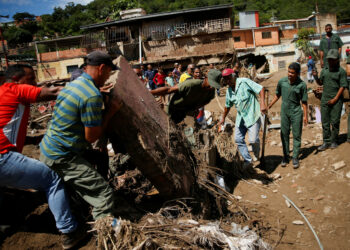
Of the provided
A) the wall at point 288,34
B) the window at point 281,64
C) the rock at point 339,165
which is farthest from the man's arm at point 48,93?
the wall at point 288,34

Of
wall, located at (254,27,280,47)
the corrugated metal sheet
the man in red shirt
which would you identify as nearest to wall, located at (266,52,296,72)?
wall, located at (254,27,280,47)

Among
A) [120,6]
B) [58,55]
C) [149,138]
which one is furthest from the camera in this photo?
[58,55]

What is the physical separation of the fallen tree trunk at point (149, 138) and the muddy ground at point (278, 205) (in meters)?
0.47

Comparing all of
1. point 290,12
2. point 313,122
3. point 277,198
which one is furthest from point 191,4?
point 277,198

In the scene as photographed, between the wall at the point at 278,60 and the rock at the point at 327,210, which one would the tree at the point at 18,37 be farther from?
the rock at the point at 327,210

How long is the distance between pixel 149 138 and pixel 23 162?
1.14m

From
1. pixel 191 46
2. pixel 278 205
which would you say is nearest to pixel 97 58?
pixel 278 205

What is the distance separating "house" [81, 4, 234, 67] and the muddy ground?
17.1m

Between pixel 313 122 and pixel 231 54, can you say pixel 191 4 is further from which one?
pixel 313 122

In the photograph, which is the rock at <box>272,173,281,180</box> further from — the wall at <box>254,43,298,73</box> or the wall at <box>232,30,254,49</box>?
the wall at <box>232,30,254,49</box>

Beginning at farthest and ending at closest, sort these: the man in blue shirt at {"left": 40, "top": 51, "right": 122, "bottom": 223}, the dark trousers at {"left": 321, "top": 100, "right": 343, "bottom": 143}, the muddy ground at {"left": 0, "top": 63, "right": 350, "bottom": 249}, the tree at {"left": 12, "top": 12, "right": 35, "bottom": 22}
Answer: the tree at {"left": 12, "top": 12, "right": 35, "bottom": 22} < the dark trousers at {"left": 321, "top": 100, "right": 343, "bottom": 143} < the muddy ground at {"left": 0, "top": 63, "right": 350, "bottom": 249} < the man in blue shirt at {"left": 40, "top": 51, "right": 122, "bottom": 223}

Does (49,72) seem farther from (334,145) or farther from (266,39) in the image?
(334,145)

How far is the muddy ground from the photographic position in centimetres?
267

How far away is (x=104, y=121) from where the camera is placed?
7.37 feet
